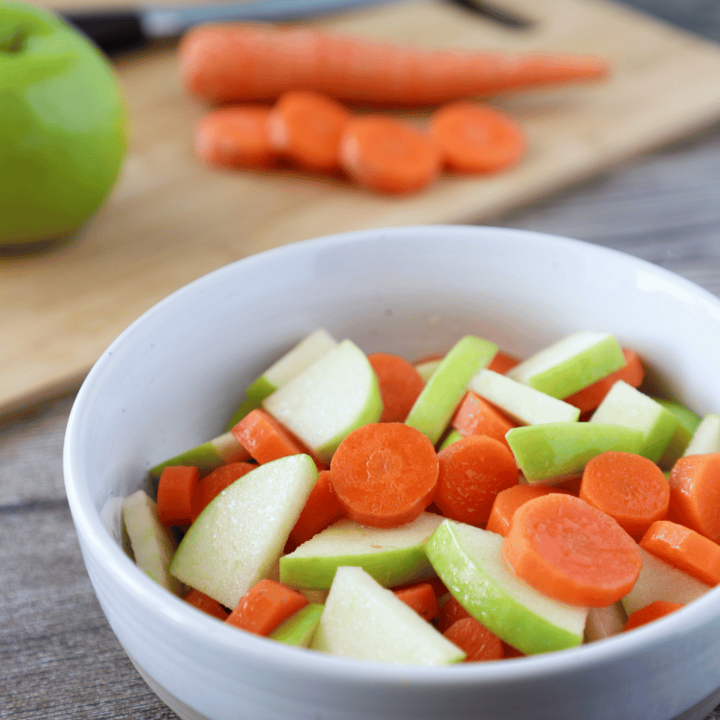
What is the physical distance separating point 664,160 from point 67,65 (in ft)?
4.27

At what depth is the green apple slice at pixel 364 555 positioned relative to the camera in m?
0.70

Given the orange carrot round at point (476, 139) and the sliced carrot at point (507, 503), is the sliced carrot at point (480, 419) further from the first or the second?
the orange carrot round at point (476, 139)

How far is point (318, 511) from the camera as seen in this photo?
79 centimetres

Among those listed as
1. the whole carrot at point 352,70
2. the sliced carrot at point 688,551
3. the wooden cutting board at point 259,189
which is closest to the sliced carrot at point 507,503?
the sliced carrot at point 688,551

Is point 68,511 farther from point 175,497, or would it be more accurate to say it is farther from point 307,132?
point 307,132

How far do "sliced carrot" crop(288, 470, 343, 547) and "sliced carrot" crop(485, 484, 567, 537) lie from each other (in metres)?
0.15

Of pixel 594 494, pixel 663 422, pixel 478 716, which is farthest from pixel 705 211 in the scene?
pixel 478 716

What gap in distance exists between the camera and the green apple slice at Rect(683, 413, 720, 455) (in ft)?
2.69

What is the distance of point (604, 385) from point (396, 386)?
0.24 meters

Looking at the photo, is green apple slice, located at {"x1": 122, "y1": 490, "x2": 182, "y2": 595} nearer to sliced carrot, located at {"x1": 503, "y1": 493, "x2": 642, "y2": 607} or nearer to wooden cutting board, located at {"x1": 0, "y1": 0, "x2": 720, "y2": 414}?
sliced carrot, located at {"x1": 503, "y1": 493, "x2": 642, "y2": 607}

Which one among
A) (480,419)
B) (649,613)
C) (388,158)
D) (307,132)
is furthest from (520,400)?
(307,132)

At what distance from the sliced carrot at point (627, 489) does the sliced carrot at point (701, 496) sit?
0.02m

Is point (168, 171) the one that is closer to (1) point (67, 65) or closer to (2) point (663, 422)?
(1) point (67, 65)

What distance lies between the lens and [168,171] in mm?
1729
